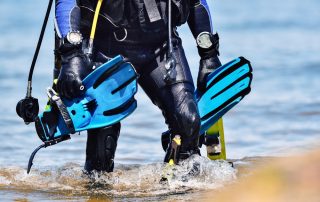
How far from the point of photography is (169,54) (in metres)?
Result: 7.05

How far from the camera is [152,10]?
699 cm

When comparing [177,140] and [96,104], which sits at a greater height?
[96,104]

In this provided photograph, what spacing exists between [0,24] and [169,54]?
12.6 meters

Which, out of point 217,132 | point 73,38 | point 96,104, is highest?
point 73,38

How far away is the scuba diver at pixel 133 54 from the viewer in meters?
6.88

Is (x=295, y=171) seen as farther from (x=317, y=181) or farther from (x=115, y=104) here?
(x=115, y=104)

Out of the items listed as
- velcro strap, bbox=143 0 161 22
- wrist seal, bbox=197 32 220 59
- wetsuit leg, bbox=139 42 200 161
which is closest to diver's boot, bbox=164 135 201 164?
wetsuit leg, bbox=139 42 200 161

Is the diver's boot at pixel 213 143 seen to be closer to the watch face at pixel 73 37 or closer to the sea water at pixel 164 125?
the sea water at pixel 164 125

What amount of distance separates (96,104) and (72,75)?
1.00 feet

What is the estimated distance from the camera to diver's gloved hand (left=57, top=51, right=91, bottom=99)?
6.80 meters

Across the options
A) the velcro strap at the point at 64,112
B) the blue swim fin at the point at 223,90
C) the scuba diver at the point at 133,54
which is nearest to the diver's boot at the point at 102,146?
the scuba diver at the point at 133,54

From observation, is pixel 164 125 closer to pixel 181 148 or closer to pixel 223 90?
pixel 223 90

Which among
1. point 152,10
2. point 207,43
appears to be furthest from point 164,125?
point 152,10

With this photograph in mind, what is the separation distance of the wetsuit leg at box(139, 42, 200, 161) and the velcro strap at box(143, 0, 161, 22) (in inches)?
10.8
